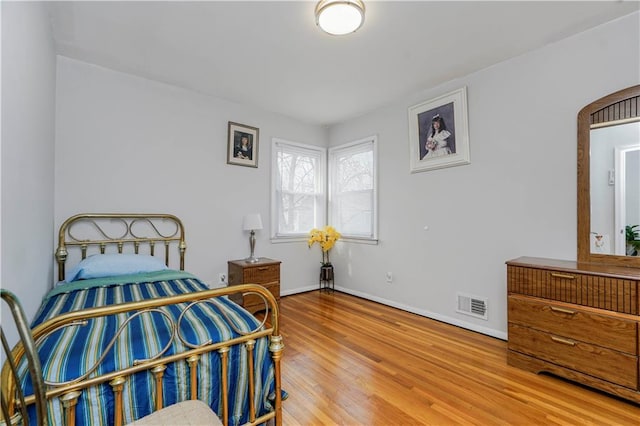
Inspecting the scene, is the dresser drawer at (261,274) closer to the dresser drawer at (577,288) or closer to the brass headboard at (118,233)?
the brass headboard at (118,233)

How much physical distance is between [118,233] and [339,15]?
2676 mm

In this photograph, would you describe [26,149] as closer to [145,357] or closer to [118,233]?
[145,357]

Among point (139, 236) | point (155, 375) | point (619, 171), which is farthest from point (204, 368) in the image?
point (619, 171)

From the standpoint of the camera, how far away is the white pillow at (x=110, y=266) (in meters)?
2.27

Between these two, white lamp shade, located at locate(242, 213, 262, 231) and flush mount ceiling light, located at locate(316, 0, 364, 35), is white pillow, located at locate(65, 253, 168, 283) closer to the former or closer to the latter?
white lamp shade, located at locate(242, 213, 262, 231)

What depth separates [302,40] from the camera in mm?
2277

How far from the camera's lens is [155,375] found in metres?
1.12

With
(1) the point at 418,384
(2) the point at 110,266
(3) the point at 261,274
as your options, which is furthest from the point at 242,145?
(1) the point at 418,384

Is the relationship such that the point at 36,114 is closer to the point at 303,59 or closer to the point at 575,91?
the point at 303,59

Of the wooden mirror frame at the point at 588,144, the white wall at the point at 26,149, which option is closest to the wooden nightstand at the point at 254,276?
the white wall at the point at 26,149

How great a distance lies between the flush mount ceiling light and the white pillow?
2351 millimetres

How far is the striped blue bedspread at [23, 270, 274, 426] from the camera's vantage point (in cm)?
102

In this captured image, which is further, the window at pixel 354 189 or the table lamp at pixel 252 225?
the window at pixel 354 189

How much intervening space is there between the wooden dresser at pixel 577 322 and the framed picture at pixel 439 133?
1255mm
